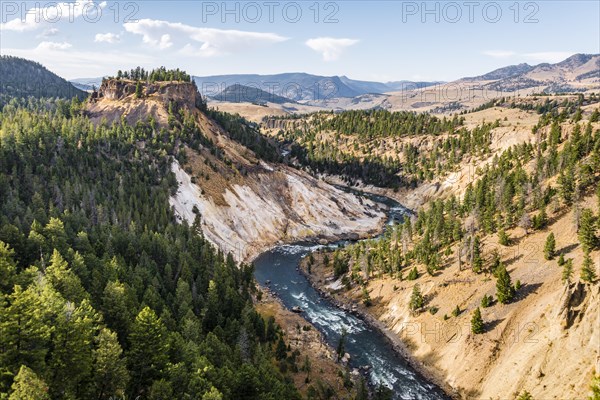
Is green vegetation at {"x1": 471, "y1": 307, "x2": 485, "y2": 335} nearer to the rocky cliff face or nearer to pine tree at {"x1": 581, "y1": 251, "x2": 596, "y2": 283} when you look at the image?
pine tree at {"x1": 581, "y1": 251, "x2": 596, "y2": 283}

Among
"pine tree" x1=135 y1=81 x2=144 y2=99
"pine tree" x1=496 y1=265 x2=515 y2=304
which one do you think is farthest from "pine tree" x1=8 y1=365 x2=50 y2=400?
"pine tree" x1=135 y1=81 x2=144 y2=99

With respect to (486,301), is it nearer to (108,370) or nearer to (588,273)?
(588,273)

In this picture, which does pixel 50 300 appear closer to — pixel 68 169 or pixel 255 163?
pixel 68 169

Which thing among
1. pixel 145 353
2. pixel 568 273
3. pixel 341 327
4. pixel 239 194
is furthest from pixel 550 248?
pixel 239 194

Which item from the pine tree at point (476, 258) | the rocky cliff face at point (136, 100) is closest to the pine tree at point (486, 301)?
the pine tree at point (476, 258)

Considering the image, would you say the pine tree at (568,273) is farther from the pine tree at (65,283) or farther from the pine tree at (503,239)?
the pine tree at (65,283)
